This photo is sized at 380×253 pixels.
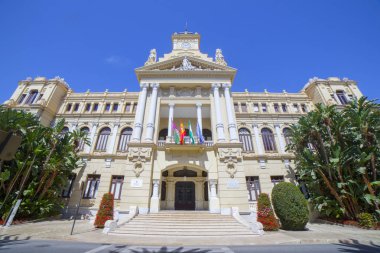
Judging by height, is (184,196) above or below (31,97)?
below

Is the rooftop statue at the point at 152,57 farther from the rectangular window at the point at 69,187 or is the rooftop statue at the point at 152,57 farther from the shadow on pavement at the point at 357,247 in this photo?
the shadow on pavement at the point at 357,247

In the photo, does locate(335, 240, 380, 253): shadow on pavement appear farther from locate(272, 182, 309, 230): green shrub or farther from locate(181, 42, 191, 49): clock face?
locate(181, 42, 191, 49): clock face

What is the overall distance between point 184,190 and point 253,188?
7834mm

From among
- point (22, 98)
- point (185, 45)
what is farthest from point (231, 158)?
point (22, 98)

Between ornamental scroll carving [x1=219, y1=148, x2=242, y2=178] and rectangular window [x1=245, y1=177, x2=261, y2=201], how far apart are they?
18.7 ft

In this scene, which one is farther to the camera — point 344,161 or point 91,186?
point 91,186

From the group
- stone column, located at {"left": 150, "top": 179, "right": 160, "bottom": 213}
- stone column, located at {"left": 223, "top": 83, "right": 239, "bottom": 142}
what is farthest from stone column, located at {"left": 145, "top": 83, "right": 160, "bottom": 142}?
stone column, located at {"left": 223, "top": 83, "right": 239, "bottom": 142}

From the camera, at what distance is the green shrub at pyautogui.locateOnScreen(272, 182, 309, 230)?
531 inches

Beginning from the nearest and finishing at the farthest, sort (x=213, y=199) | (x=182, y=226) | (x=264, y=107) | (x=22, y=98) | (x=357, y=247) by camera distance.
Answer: (x=357, y=247), (x=182, y=226), (x=213, y=199), (x=22, y=98), (x=264, y=107)

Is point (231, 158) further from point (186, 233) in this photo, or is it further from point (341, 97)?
point (341, 97)

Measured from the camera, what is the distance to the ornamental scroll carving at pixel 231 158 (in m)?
16.5

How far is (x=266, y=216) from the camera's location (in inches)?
524

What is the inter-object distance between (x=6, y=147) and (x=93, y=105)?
2537 cm

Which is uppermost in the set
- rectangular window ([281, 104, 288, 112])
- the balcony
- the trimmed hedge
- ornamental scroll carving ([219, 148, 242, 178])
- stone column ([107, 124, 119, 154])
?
rectangular window ([281, 104, 288, 112])
